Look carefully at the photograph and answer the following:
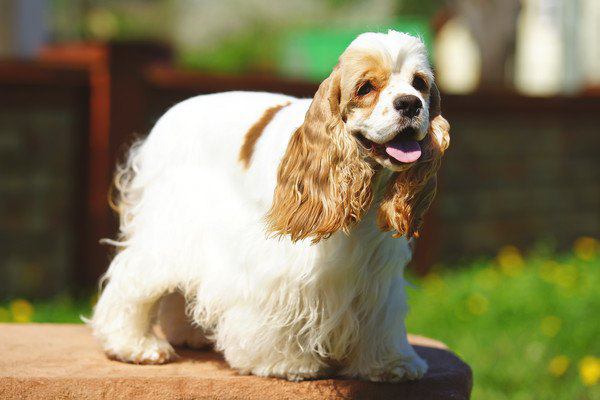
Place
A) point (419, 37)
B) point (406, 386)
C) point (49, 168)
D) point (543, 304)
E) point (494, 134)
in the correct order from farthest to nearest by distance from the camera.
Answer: point (494, 134) < point (49, 168) < point (543, 304) < point (406, 386) < point (419, 37)

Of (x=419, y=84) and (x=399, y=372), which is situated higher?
(x=419, y=84)

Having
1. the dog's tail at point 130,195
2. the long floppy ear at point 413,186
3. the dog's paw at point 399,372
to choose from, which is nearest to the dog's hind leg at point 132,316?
the dog's tail at point 130,195

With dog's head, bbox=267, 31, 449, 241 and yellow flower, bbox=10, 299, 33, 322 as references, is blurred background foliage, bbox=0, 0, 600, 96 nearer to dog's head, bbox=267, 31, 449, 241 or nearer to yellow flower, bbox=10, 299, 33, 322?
yellow flower, bbox=10, 299, 33, 322

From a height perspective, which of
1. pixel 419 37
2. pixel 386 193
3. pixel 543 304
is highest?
pixel 419 37

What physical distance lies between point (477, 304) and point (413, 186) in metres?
3.72

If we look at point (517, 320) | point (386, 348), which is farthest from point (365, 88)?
point (517, 320)

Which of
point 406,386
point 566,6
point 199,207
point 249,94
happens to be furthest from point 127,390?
point 566,6

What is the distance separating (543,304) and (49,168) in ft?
12.3

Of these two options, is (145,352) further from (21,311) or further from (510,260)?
(510,260)

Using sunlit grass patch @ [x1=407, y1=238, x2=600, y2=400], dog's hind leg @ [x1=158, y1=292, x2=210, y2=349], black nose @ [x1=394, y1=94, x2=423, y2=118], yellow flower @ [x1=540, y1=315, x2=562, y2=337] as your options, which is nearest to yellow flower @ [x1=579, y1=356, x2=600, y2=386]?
sunlit grass patch @ [x1=407, y1=238, x2=600, y2=400]

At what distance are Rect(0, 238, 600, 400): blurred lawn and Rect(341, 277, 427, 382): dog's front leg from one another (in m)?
1.93

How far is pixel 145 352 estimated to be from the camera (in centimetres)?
427

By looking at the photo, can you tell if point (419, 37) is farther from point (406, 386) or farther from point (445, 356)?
point (445, 356)

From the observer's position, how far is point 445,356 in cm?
471
